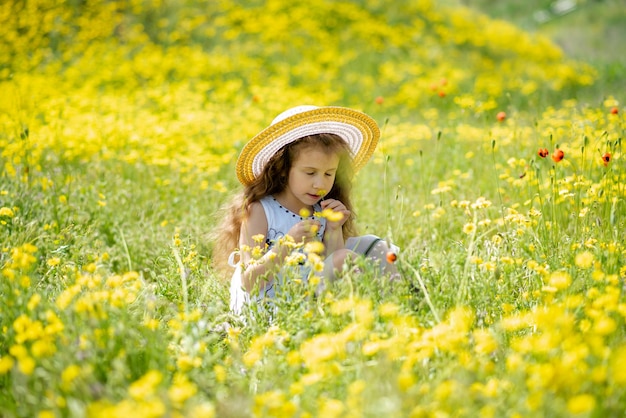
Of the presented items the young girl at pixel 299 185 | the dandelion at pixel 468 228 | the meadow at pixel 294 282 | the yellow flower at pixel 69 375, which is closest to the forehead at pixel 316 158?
the young girl at pixel 299 185

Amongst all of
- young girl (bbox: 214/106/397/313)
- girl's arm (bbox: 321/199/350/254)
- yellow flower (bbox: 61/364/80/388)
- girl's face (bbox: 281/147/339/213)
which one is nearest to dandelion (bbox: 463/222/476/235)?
young girl (bbox: 214/106/397/313)

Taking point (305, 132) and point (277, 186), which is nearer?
point (305, 132)

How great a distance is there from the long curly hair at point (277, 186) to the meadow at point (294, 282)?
0.15 m

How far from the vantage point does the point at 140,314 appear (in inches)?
103

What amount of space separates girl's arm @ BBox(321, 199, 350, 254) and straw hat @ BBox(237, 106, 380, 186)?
0.36m

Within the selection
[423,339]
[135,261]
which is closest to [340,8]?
[135,261]

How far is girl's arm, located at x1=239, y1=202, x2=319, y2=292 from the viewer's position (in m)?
2.67

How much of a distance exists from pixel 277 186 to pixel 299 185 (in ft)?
0.80

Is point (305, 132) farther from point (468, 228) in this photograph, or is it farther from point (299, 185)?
point (468, 228)

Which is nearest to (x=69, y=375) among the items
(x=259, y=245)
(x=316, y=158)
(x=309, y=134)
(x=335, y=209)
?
(x=259, y=245)

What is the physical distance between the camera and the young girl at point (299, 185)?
303 cm

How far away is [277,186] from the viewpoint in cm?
330

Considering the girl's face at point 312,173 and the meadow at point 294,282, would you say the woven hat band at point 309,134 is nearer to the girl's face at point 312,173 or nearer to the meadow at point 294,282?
the girl's face at point 312,173

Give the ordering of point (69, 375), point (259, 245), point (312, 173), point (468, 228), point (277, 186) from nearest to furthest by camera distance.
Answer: point (69, 375) < point (468, 228) < point (259, 245) < point (312, 173) < point (277, 186)
